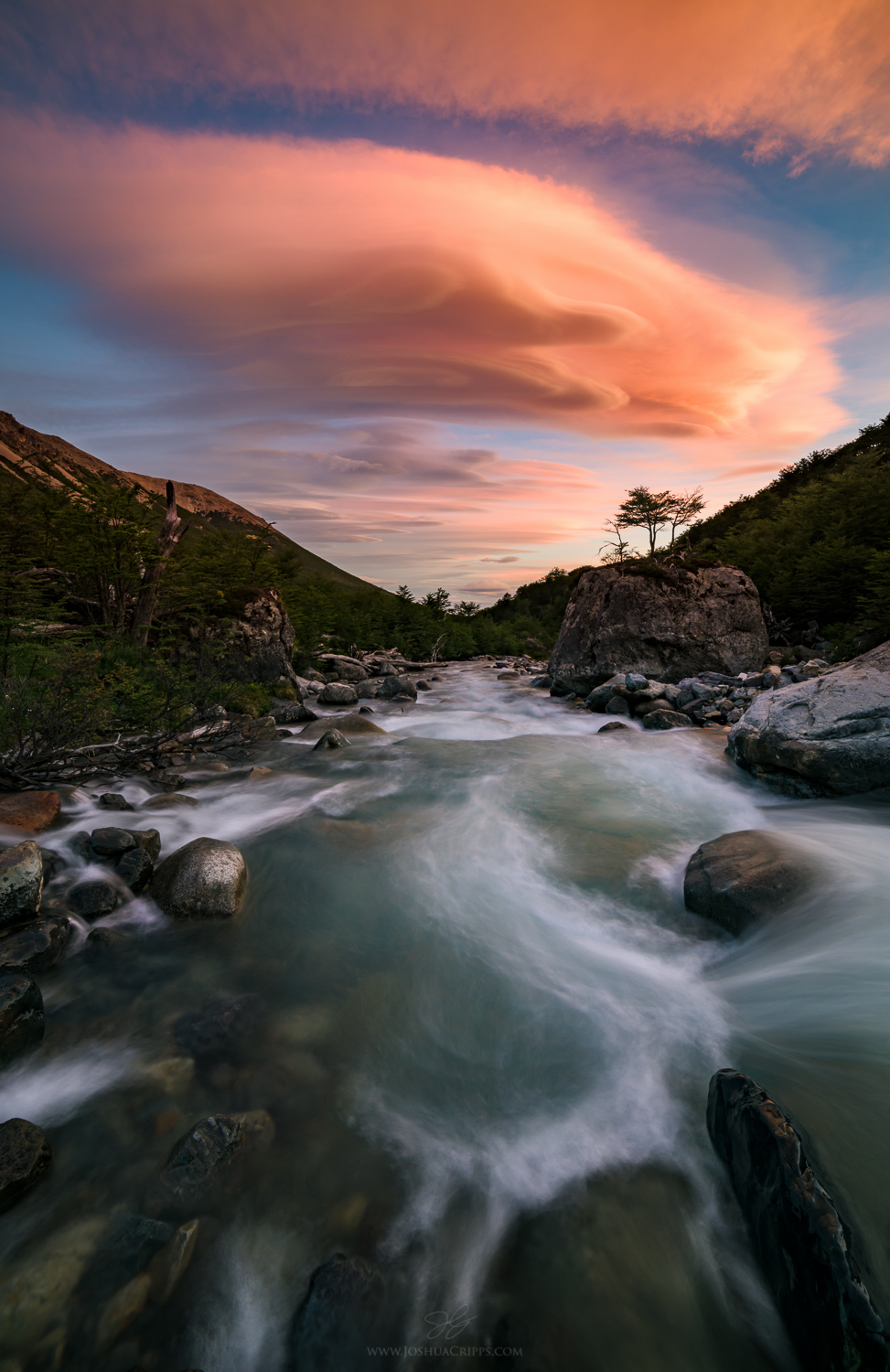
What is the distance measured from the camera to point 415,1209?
233cm

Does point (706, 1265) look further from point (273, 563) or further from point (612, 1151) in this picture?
point (273, 563)

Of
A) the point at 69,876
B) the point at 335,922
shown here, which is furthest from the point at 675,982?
the point at 69,876

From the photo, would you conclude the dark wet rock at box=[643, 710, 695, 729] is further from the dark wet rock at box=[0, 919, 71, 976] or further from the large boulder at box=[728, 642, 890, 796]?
the dark wet rock at box=[0, 919, 71, 976]

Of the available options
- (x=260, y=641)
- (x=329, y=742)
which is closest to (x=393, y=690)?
(x=260, y=641)

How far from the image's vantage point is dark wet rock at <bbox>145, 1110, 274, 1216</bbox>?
228 centimetres

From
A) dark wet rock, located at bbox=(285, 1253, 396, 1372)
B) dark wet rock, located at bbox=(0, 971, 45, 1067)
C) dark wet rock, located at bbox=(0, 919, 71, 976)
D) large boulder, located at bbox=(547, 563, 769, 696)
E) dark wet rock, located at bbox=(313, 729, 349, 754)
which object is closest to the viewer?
dark wet rock, located at bbox=(285, 1253, 396, 1372)

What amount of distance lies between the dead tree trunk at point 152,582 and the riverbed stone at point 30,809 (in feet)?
20.0

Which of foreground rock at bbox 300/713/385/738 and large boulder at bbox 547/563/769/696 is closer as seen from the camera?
foreground rock at bbox 300/713/385/738

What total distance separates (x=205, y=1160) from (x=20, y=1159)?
81 centimetres

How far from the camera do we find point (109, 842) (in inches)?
190

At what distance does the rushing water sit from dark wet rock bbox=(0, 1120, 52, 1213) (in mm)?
78

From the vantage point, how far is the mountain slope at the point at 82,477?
11.3 meters
